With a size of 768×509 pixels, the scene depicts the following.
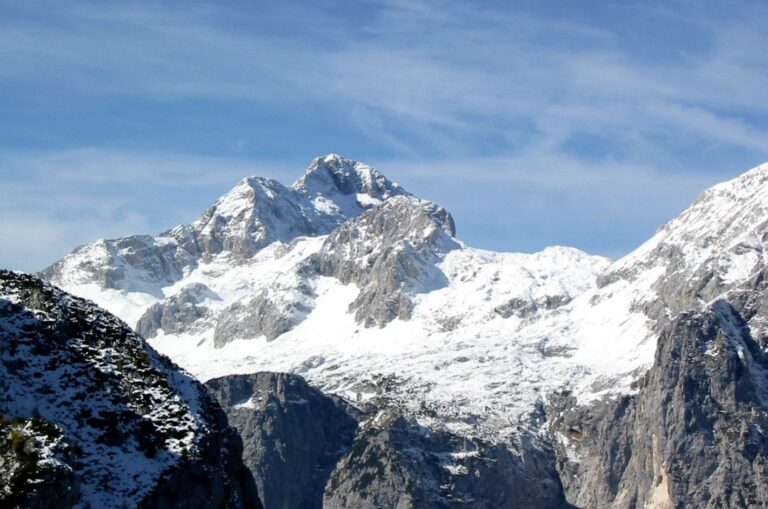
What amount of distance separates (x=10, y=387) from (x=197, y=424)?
17.7 m

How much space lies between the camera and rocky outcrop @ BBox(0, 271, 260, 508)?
13662 centimetres

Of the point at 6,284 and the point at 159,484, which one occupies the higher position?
the point at 6,284

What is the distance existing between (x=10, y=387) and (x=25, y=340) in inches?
316

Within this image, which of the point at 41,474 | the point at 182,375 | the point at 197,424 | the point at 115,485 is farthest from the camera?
the point at 182,375

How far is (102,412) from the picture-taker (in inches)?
5748

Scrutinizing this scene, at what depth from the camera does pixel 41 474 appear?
125m

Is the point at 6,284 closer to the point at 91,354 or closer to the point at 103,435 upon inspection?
the point at 91,354

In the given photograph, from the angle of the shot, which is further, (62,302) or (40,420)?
(62,302)

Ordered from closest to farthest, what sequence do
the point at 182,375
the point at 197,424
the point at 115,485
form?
the point at 115,485 → the point at 197,424 → the point at 182,375

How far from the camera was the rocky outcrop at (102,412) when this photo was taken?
13662cm

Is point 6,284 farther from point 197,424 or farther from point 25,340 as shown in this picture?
point 197,424

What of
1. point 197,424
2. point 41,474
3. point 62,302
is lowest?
point 41,474

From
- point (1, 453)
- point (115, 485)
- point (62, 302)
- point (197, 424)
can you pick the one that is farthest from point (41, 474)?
point (62, 302)

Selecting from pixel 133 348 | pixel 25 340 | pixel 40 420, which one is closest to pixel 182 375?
pixel 133 348
